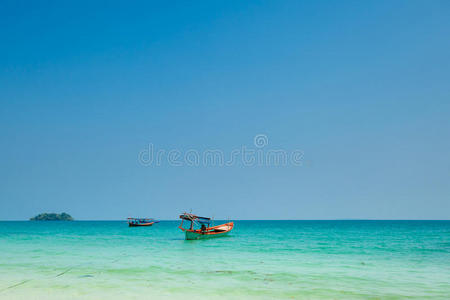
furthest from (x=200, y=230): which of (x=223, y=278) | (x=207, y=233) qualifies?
(x=223, y=278)

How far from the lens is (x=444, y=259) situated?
1983cm

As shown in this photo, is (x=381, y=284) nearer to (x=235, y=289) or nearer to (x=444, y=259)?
(x=235, y=289)

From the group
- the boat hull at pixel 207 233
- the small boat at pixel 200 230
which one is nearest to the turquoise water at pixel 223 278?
the small boat at pixel 200 230

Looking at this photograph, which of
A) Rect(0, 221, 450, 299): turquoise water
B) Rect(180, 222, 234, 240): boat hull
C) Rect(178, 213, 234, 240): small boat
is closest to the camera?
Rect(0, 221, 450, 299): turquoise water

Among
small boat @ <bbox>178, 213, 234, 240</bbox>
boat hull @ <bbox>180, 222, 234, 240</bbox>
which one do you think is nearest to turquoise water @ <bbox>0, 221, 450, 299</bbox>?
small boat @ <bbox>178, 213, 234, 240</bbox>

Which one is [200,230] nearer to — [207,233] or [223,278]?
[207,233]

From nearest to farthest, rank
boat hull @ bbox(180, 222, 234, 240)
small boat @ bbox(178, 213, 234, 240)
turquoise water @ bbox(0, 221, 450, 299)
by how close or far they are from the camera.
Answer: turquoise water @ bbox(0, 221, 450, 299) < small boat @ bbox(178, 213, 234, 240) < boat hull @ bbox(180, 222, 234, 240)

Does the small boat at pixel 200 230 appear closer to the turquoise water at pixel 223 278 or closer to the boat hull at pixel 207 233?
the boat hull at pixel 207 233

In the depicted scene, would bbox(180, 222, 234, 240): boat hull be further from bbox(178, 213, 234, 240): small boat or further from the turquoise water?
the turquoise water

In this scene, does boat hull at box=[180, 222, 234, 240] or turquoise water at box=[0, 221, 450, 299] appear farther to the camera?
boat hull at box=[180, 222, 234, 240]

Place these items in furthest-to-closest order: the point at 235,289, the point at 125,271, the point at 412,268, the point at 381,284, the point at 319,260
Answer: the point at 319,260, the point at 412,268, the point at 125,271, the point at 381,284, the point at 235,289

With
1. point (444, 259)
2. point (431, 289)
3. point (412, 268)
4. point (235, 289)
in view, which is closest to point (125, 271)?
point (235, 289)

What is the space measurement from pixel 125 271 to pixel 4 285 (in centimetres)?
450

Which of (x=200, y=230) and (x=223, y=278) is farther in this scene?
(x=200, y=230)
